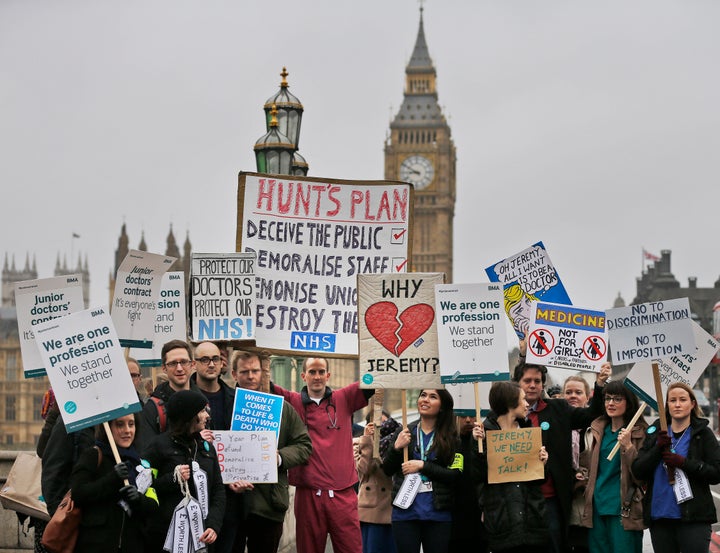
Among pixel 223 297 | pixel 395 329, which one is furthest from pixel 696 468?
pixel 223 297

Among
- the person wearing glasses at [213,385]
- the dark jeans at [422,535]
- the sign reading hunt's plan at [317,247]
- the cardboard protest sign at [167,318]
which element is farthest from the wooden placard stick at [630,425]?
the cardboard protest sign at [167,318]

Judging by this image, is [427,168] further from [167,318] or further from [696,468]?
[696,468]

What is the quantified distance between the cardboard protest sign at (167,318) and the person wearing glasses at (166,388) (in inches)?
87.9

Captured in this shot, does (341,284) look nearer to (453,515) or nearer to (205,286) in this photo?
(205,286)

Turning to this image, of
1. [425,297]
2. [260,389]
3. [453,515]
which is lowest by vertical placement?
[453,515]

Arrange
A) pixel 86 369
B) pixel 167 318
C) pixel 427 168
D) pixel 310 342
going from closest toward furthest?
pixel 86 369 < pixel 310 342 < pixel 167 318 < pixel 427 168

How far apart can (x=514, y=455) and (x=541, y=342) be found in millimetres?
1164

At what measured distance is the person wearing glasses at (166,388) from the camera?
27.9 feet

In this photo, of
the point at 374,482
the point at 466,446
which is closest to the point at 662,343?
the point at 466,446

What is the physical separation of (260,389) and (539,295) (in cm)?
270

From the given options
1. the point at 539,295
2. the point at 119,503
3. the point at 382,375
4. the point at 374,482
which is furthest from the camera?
the point at 539,295

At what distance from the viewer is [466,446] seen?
962 centimetres

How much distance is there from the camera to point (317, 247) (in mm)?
10023

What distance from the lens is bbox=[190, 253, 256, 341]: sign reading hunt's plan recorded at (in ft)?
31.3
